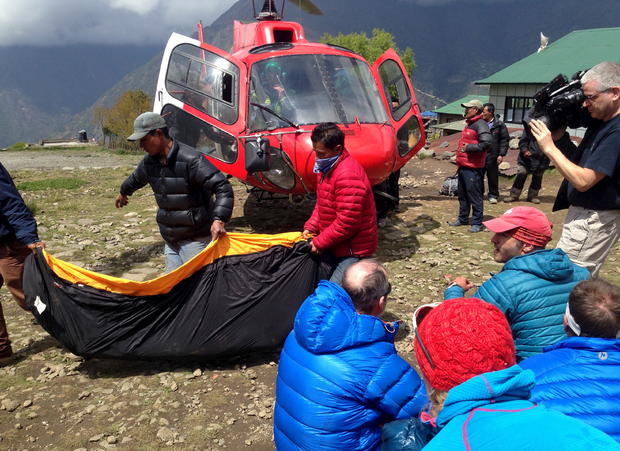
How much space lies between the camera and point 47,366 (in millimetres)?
3523

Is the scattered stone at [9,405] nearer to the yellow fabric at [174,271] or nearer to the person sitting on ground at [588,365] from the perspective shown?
the yellow fabric at [174,271]

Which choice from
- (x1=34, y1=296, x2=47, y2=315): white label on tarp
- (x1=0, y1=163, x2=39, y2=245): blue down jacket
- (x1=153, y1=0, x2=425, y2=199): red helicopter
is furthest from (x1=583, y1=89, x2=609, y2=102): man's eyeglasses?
(x1=0, y1=163, x2=39, y2=245): blue down jacket

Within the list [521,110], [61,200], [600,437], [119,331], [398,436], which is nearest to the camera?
[600,437]

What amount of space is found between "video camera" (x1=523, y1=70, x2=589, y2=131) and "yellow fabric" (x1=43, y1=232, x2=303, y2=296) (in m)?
1.97

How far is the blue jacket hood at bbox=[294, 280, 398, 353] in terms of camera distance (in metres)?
1.72

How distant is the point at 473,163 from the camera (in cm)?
695

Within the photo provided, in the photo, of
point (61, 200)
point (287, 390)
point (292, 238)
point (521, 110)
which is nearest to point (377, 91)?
point (292, 238)

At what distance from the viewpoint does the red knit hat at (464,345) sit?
1352mm

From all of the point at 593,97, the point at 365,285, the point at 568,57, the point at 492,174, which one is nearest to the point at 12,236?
the point at 365,285

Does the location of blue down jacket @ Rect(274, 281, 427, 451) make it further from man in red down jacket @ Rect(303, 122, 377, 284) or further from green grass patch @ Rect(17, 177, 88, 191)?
green grass patch @ Rect(17, 177, 88, 191)

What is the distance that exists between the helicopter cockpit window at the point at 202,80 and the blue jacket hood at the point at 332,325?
4.68 metres

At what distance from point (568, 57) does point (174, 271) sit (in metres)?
27.0

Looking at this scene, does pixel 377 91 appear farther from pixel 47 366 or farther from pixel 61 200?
pixel 61 200

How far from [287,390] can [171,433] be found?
4.52 ft
